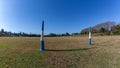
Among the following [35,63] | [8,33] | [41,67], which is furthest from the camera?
[8,33]

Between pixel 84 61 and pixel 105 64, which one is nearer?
pixel 105 64

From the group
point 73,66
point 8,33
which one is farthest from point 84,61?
point 8,33

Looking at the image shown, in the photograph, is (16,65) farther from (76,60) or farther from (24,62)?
(76,60)

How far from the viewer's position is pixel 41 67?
466 centimetres

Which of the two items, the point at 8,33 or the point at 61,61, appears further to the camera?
the point at 8,33

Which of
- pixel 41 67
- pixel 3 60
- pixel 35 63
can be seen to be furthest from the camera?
pixel 3 60

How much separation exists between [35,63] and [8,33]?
43712 mm

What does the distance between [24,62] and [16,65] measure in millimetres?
354

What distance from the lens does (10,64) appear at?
4.89 meters

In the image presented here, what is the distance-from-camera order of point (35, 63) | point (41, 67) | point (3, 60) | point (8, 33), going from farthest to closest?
1. point (8, 33)
2. point (3, 60)
3. point (35, 63)
4. point (41, 67)

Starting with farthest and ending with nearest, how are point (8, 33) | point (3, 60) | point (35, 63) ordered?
point (8, 33), point (3, 60), point (35, 63)

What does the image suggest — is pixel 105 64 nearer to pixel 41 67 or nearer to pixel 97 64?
pixel 97 64

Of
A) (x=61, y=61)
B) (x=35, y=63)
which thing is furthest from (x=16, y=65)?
(x=61, y=61)

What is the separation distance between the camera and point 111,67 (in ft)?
15.7
